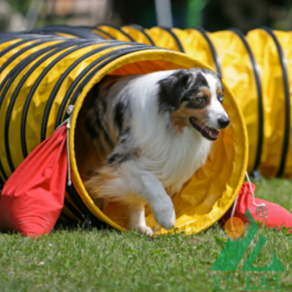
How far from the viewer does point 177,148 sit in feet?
13.8

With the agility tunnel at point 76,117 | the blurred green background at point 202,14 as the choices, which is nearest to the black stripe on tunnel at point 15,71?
the agility tunnel at point 76,117

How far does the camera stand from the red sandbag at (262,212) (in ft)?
13.8

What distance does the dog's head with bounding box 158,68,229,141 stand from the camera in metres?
3.90

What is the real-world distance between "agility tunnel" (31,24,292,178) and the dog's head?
2378mm

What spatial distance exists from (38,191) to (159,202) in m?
0.97

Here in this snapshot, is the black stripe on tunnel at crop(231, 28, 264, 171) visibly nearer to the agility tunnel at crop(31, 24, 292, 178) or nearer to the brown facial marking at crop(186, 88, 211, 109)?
the agility tunnel at crop(31, 24, 292, 178)

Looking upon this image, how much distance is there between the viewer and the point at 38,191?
3811 mm

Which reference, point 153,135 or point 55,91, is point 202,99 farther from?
point 55,91

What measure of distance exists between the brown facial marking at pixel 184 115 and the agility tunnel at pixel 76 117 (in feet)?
1.93

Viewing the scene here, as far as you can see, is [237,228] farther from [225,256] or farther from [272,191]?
[272,191]

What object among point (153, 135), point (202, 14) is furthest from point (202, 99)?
point (202, 14)

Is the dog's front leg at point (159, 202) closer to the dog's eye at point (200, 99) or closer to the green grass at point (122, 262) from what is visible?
the green grass at point (122, 262)

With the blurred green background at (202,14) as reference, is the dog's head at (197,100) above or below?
above

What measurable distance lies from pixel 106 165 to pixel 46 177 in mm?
614
